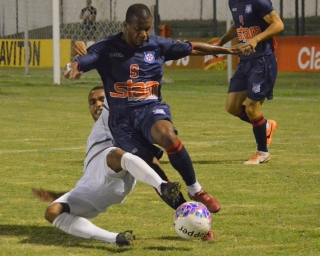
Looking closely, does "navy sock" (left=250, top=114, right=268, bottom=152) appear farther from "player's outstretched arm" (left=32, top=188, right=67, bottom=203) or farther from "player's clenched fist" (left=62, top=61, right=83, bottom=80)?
"player's clenched fist" (left=62, top=61, right=83, bottom=80)

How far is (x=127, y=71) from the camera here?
6.89 m

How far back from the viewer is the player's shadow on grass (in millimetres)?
6062

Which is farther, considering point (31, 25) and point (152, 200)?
point (31, 25)

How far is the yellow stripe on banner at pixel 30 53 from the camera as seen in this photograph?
31344mm

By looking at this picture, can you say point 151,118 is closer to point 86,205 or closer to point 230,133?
point 86,205

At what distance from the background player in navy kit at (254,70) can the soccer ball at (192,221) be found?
4.12 meters

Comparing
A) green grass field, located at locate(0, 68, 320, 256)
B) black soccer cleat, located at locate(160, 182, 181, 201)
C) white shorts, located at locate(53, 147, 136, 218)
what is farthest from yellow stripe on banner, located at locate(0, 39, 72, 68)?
black soccer cleat, located at locate(160, 182, 181, 201)

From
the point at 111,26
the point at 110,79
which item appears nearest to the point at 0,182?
the point at 110,79

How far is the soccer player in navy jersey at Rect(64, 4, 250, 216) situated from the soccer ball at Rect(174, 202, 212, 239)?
48cm

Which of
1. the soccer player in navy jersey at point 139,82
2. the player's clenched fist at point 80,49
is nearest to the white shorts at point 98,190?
the soccer player in navy jersey at point 139,82

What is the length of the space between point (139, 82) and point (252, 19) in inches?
146

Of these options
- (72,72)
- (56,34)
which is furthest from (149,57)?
(56,34)

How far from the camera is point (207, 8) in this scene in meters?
31.6

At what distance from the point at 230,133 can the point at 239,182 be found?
4264 millimetres
